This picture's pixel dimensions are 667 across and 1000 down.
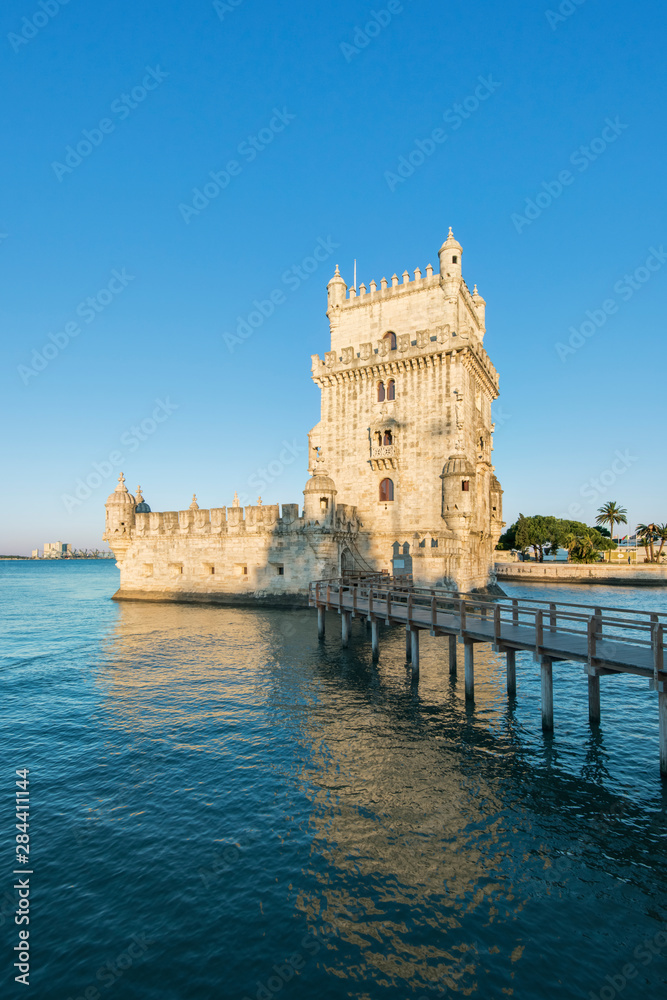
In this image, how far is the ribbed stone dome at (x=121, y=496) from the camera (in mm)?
42125

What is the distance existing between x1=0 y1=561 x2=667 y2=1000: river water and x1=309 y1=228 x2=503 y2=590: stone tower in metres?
16.7

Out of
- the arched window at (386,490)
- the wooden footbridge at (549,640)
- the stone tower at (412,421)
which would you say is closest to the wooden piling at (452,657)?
the wooden footbridge at (549,640)

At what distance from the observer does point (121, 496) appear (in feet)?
139

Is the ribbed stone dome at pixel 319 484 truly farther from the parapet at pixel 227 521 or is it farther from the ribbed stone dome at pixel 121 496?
the ribbed stone dome at pixel 121 496

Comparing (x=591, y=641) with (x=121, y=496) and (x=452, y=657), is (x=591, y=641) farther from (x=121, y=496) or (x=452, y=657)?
(x=121, y=496)

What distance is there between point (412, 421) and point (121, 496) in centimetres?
2435

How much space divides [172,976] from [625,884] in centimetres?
637

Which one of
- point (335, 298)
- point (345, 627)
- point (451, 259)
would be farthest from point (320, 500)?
point (451, 259)

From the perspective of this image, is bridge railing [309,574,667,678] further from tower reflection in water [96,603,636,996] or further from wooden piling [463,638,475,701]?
tower reflection in water [96,603,636,996]

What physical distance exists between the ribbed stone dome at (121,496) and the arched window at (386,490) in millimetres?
21159

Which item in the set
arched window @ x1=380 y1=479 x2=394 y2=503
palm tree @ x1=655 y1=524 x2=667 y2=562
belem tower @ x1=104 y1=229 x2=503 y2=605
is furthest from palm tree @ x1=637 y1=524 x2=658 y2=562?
arched window @ x1=380 y1=479 x2=394 y2=503

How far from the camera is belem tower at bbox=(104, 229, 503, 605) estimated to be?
1316 inches

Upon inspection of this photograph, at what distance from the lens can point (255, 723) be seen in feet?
46.7

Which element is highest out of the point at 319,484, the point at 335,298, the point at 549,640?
the point at 335,298
